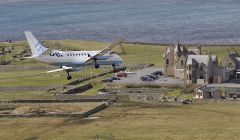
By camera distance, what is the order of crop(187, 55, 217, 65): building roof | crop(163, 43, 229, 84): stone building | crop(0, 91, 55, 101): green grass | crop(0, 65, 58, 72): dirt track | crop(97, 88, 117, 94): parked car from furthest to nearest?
crop(0, 65, 58, 72): dirt track
crop(187, 55, 217, 65): building roof
crop(163, 43, 229, 84): stone building
crop(97, 88, 117, 94): parked car
crop(0, 91, 55, 101): green grass

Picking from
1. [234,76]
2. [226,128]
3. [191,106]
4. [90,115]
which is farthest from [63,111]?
[234,76]

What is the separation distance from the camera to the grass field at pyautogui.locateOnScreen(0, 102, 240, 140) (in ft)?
202

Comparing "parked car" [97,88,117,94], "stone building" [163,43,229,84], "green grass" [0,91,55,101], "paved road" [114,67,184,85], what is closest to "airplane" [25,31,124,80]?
"green grass" [0,91,55,101]

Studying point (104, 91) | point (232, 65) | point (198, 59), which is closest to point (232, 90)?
point (198, 59)

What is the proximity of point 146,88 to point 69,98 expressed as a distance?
1262cm

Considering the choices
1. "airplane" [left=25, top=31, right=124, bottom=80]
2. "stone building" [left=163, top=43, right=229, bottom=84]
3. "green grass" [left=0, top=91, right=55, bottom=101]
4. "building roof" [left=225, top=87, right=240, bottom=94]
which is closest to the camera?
"airplane" [left=25, top=31, right=124, bottom=80]

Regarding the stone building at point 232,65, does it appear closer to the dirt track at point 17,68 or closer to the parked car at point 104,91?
the parked car at point 104,91

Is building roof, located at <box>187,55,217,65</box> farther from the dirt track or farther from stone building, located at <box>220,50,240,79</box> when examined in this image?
the dirt track

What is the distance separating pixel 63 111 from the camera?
251 ft

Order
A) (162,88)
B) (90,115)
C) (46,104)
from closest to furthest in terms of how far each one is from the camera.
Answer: (90,115)
(46,104)
(162,88)

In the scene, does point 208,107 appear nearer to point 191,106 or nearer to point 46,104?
point 191,106

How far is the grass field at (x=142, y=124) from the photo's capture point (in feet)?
202

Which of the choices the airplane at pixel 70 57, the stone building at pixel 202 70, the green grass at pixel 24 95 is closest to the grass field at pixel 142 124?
the airplane at pixel 70 57

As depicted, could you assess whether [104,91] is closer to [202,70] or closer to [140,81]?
[140,81]
